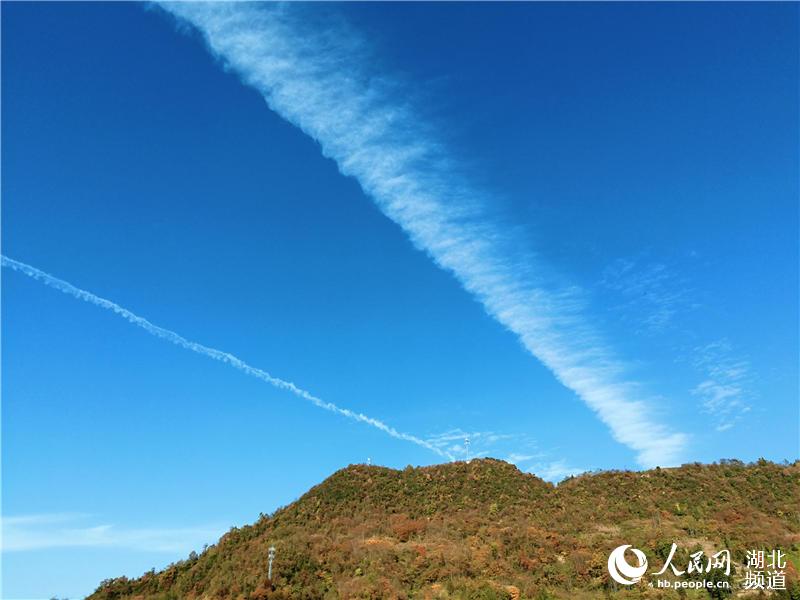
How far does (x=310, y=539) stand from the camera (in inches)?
1778

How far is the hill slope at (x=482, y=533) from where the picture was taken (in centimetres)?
3575

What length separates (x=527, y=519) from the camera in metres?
49.6

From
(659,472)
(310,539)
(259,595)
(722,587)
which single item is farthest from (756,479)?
(259,595)

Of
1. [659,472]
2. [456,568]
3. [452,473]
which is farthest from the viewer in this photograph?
[452,473]

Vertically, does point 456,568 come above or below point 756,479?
below

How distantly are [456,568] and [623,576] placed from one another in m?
11.0

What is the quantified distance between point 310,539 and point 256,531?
8.68 m

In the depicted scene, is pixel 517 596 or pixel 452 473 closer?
pixel 517 596

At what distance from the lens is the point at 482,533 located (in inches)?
1785

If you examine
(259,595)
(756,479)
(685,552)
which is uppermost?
(756,479)

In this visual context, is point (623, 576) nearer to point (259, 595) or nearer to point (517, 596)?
point (517, 596)

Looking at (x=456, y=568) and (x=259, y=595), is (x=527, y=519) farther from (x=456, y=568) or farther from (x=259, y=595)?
(x=259, y=595)

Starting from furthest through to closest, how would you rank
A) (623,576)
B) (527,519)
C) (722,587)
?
1. (527,519)
2. (623,576)
3. (722,587)

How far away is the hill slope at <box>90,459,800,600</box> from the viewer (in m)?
35.8
